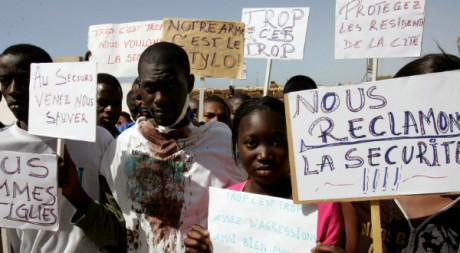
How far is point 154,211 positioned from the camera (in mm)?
1880

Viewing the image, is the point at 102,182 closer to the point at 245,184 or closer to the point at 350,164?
the point at 245,184

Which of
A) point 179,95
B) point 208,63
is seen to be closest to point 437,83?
point 179,95

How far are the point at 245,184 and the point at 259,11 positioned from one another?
3.30 meters

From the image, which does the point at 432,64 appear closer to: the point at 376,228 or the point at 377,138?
the point at 377,138

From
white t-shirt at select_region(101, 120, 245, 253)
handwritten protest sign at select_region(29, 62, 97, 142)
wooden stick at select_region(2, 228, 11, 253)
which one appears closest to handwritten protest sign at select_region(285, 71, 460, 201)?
white t-shirt at select_region(101, 120, 245, 253)

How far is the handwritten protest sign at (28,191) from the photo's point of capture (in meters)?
1.72

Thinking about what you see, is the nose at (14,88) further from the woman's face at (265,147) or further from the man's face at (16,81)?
the woman's face at (265,147)

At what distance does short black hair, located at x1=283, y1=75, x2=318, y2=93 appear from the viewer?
146 inches

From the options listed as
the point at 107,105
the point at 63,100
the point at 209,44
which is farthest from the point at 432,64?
the point at 107,105

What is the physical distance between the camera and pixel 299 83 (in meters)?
3.72

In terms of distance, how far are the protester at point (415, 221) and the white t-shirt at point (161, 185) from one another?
660mm

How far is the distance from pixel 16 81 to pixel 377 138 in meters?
1.46

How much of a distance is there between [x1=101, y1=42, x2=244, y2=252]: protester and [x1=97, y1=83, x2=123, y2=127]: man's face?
72.2 inches

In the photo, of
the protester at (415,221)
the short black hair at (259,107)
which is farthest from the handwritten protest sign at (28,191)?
the protester at (415,221)
